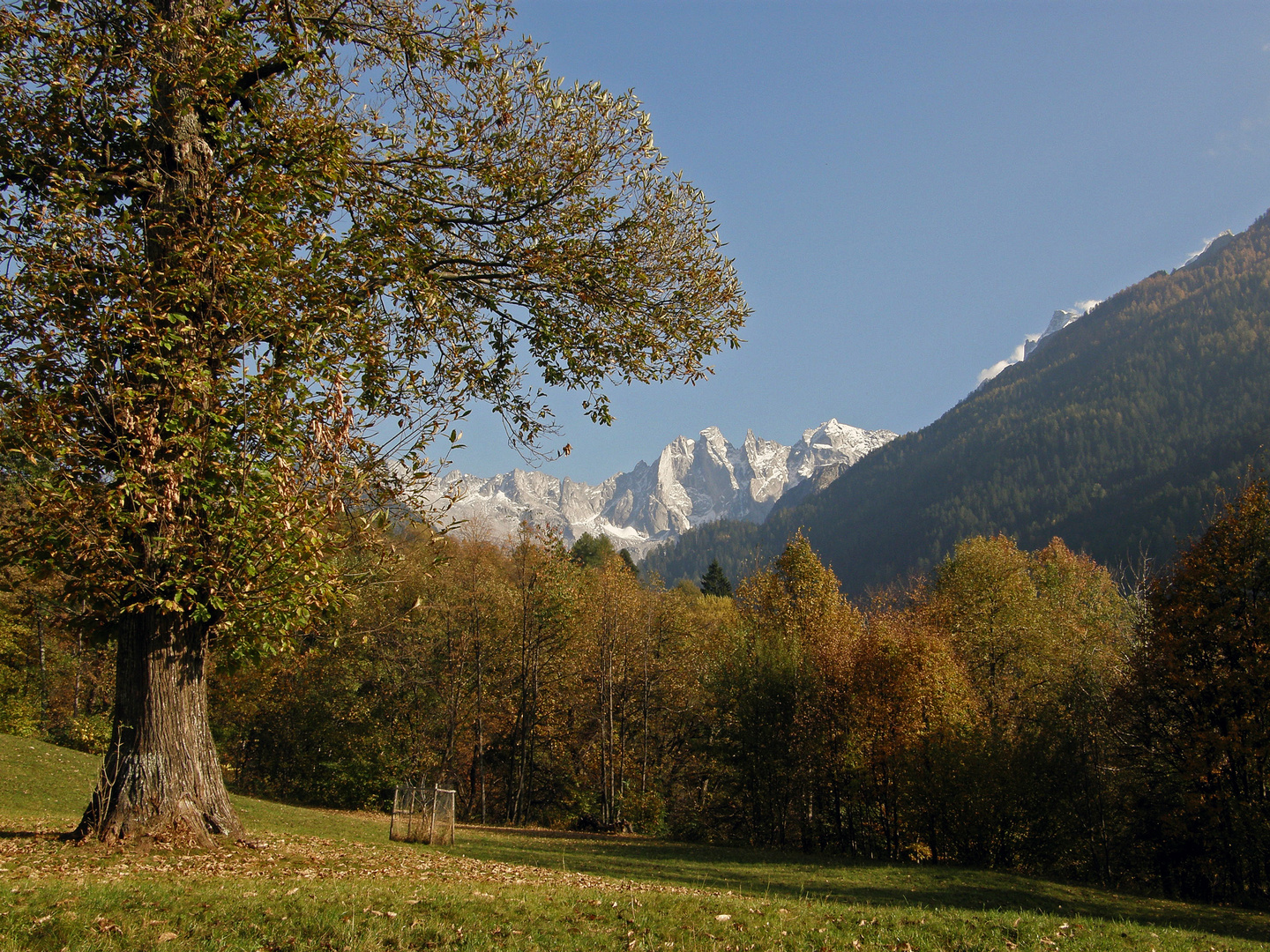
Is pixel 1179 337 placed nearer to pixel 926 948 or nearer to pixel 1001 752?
pixel 1001 752

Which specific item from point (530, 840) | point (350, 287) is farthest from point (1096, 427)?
point (350, 287)

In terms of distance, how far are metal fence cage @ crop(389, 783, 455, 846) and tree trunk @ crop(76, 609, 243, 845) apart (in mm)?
9934

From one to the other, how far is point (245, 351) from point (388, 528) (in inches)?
106

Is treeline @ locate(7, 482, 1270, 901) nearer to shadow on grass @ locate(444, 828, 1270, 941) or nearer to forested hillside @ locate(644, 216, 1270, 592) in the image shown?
shadow on grass @ locate(444, 828, 1270, 941)

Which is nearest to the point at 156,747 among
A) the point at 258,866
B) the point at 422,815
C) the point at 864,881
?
the point at 258,866

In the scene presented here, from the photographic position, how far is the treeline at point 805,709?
2103 centimetres

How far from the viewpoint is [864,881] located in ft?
60.0

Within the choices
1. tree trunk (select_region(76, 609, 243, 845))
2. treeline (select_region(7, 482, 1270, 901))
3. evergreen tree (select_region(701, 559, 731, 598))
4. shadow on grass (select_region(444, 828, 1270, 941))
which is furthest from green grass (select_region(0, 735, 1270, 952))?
evergreen tree (select_region(701, 559, 731, 598))

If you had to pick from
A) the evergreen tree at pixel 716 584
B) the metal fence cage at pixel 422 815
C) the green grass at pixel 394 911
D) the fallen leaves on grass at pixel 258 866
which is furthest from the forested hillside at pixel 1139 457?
the fallen leaves on grass at pixel 258 866

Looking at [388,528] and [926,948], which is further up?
[388,528]

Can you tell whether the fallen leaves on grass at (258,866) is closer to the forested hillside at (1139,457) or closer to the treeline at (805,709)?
the treeline at (805,709)

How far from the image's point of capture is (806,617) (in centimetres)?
3603

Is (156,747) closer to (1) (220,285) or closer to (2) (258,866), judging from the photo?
(2) (258,866)

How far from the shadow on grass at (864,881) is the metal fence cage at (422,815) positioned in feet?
2.99
